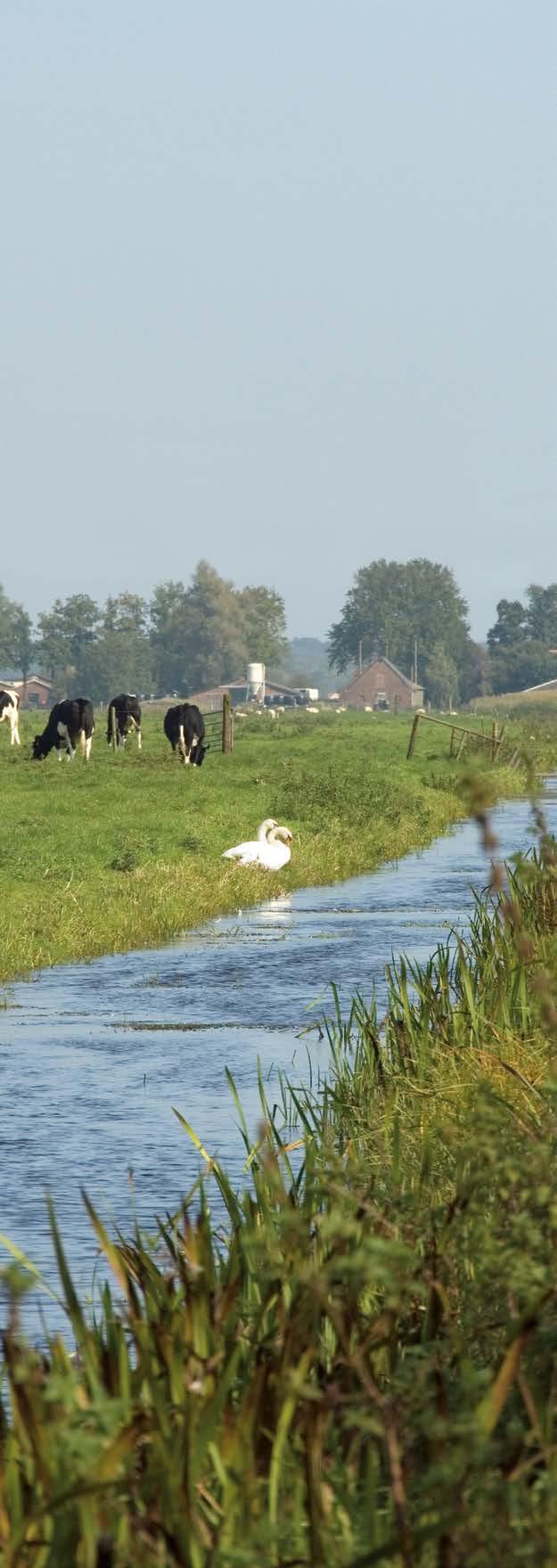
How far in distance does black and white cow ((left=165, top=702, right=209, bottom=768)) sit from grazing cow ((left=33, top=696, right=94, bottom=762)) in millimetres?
2010

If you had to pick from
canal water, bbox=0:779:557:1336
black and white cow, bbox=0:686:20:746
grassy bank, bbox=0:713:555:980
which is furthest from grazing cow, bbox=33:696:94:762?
canal water, bbox=0:779:557:1336

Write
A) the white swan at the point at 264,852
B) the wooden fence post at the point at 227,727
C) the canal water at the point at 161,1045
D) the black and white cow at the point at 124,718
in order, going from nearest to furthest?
the canal water at the point at 161,1045 → the white swan at the point at 264,852 → the wooden fence post at the point at 227,727 → the black and white cow at the point at 124,718

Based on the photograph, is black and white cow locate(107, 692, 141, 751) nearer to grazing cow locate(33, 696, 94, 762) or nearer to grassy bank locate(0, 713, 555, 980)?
grassy bank locate(0, 713, 555, 980)

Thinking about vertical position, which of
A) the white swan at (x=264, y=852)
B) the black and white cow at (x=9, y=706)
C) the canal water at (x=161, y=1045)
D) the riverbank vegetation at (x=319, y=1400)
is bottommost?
the canal water at (x=161, y=1045)

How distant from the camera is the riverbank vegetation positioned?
3.97 m

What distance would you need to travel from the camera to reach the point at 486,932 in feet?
42.3

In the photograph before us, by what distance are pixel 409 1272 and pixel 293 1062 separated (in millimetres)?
7545

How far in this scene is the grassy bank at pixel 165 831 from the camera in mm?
20141

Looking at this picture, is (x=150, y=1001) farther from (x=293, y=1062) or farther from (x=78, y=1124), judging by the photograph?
(x=78, y=1124)

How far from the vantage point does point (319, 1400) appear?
4.22 m

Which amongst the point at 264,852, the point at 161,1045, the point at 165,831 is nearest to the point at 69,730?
the point at 165,831

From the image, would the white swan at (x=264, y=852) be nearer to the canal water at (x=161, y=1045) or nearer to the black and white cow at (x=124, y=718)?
the canal water at (x=161, y=1045)

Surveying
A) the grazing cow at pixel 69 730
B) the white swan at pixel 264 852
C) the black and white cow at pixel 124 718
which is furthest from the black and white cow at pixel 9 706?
the white swan at pixel 264 852

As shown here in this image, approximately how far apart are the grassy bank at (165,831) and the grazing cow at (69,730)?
564 mm
